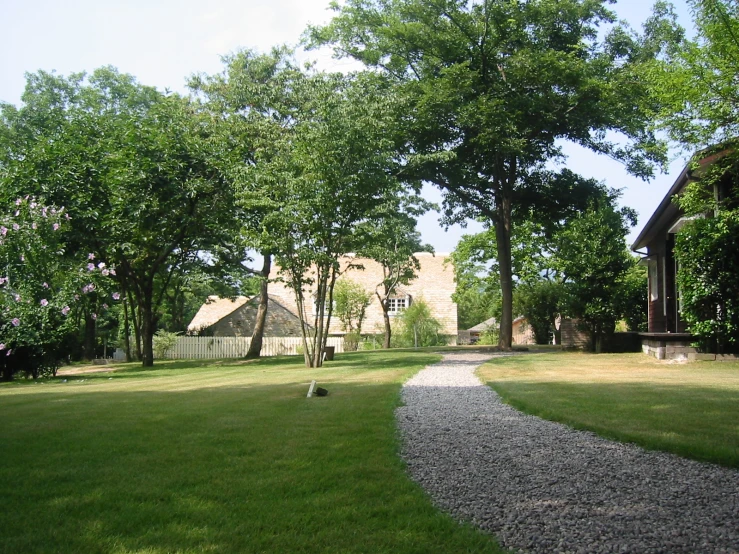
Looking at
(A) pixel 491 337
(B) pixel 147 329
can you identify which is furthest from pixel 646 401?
(A) pixel 491 337

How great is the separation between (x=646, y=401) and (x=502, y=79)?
18.2 meters

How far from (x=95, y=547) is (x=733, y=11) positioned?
15.4 metres

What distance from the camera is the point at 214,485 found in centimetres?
425

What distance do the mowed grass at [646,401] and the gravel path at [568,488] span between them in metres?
0.34

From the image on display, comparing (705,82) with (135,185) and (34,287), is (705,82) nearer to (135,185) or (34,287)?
(34,287)

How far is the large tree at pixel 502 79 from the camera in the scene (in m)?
22.9

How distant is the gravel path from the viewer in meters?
3.32

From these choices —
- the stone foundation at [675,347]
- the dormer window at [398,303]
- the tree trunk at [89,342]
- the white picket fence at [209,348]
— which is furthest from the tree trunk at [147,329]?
the dormer window at [398,303]

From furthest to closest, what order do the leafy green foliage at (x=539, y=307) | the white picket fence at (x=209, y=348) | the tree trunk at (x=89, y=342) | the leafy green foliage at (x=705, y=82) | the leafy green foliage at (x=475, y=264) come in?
the leafy green foliage at (x=475, y=264)
the white picket fence at (x=209, y=348)
the leafy green foliage at (x=539, y=307)
the tree trunk at (x=89, y=342)
the leafy green foliage at (x=705, y=82)

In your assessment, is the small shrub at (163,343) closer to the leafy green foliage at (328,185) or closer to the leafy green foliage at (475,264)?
the leafy green foliage at (475,264)

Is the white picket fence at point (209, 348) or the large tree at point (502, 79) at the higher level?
the large tree at point (502, 79)

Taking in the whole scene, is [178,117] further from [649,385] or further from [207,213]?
[649,385]

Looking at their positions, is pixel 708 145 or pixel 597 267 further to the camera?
pixel 597 267

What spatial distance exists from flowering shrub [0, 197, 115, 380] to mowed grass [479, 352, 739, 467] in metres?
9.81
